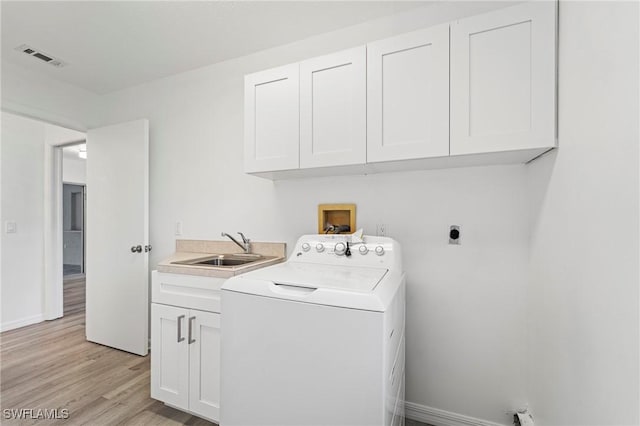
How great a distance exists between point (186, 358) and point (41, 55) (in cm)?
247

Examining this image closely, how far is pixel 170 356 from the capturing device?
5.64 feet

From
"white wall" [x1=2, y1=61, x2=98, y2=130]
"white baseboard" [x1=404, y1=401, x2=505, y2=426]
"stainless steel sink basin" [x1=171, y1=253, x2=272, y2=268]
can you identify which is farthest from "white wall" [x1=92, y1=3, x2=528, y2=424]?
"white wall" [x1=2, y1=61, x2=98, y2=130]

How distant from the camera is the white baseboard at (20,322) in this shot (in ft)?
9.67

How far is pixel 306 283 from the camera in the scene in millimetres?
1177

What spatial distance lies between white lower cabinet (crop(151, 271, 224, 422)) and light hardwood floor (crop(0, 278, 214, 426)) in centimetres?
14

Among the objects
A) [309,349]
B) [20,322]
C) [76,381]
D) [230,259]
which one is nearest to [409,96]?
Answer: [309,349]

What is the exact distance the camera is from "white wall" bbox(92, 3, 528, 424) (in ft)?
5.08

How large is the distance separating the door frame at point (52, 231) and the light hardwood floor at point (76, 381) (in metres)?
0.38

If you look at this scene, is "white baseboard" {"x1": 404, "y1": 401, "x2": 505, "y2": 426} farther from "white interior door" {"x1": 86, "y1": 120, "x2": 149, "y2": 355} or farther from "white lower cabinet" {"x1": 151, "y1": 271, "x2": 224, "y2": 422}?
"white interior door" {"x1": 86, "y1": 120, "x2": 149, "y2": 355}

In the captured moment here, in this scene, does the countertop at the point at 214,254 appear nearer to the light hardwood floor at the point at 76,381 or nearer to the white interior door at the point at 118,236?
the white interior door at the point at 118,236

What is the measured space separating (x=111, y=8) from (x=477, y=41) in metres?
1.98

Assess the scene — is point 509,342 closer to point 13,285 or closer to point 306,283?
point 306,283

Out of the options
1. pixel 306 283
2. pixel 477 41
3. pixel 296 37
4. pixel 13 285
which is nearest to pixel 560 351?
pixel 306 283

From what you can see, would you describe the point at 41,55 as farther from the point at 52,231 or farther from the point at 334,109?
the point at 334,109
